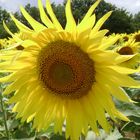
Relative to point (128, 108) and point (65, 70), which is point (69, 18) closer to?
point (65, 70)

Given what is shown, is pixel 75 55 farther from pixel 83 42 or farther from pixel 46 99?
pixel 46 99

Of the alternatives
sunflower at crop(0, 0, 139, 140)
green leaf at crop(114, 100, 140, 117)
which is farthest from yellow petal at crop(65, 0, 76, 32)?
green leaf at crop(114, 100, 140, 117)

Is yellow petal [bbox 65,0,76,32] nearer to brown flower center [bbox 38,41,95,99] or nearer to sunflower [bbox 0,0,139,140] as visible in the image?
sunflower [bbox 0,0,139,140]

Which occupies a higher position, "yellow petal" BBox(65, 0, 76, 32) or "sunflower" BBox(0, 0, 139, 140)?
"yellow petal" BBox(65, 0, 76, 32)

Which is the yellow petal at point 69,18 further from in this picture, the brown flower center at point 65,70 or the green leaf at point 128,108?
the green leaf at point 128,108

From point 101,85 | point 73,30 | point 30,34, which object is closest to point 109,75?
point 101,85

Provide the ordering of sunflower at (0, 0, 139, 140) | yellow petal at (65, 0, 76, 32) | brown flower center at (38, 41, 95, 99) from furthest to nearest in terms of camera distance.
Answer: brown flower center at (38, 41, 95, 99)
sunflower at (0, 0, 139, 140)
yellow petal at (65, 0, 76, 32)

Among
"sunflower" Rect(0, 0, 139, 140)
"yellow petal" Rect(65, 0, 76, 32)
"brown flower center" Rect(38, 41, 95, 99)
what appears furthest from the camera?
"brown flower center" Rect(38, 41, 95, 99)

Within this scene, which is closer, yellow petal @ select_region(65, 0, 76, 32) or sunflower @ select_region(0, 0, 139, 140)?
yellow petal @ select_region(65, 0, 76, 32)
